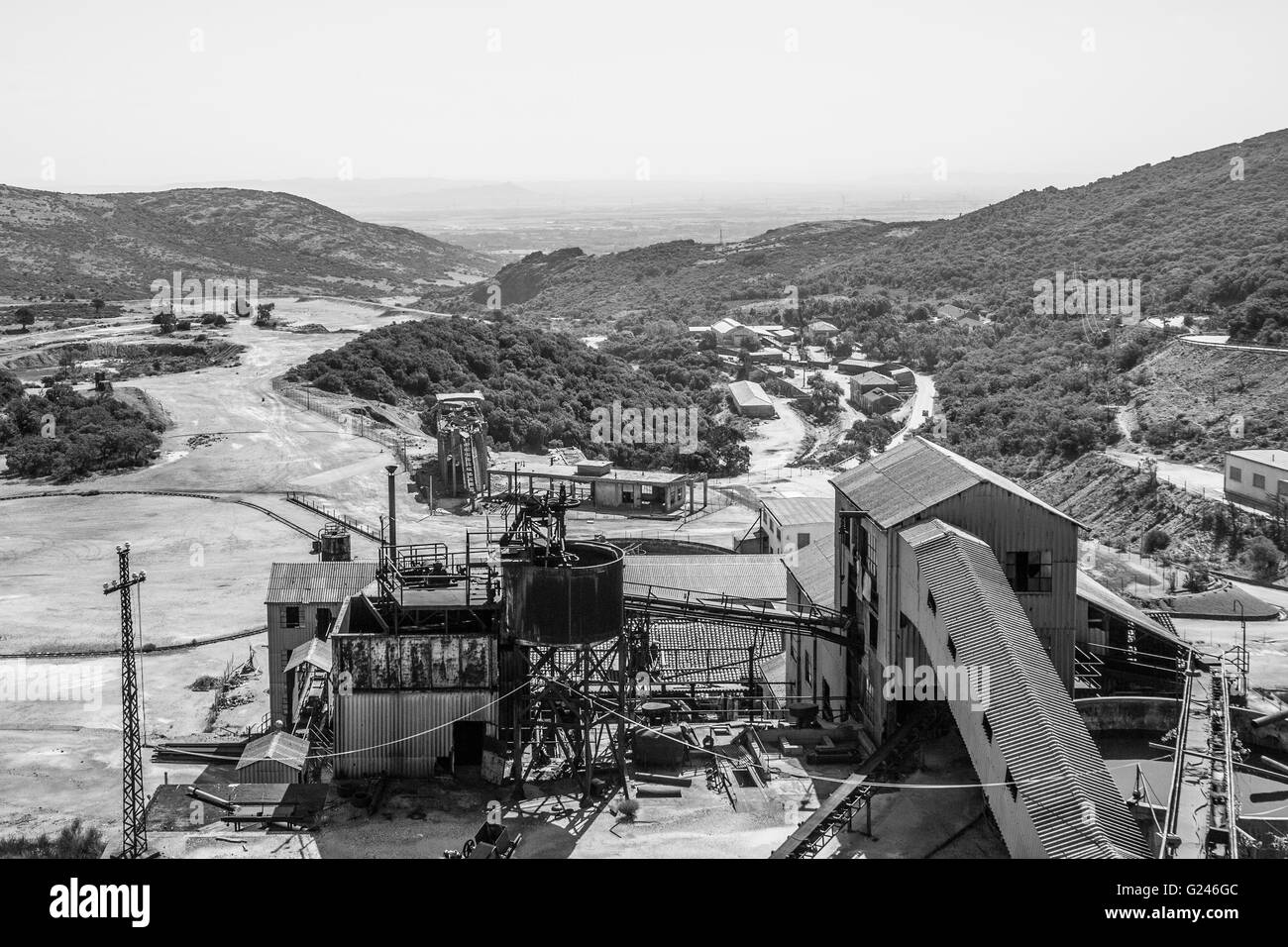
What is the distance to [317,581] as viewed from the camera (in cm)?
3678

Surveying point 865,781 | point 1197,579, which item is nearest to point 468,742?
point 865,781

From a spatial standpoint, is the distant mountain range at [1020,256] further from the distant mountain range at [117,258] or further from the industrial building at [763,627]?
the industrial building at [763,627]

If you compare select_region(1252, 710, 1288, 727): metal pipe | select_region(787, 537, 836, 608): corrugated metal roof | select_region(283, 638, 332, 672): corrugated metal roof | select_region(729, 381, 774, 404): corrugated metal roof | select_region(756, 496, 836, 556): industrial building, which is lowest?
select_region(1252, 710, 1288, 727): metal pipe

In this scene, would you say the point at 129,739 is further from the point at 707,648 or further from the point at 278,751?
the point at 707,648

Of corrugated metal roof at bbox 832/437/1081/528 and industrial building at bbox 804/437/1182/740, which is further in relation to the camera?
corrugated metal roof at bbox 832/437/1081/528

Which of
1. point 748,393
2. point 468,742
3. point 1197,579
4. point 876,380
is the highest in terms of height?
point 876,380

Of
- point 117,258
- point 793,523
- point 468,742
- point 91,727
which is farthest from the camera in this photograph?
point 117,258

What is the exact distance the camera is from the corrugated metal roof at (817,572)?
34.8 meters

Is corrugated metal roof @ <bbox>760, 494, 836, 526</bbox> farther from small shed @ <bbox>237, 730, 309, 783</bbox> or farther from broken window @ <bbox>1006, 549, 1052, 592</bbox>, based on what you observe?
small shed @ <bbox>237, 730, 309, 783</bbox>

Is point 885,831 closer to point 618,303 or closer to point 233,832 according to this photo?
point 233,832

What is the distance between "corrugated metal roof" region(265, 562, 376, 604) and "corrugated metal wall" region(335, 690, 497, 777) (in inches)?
348

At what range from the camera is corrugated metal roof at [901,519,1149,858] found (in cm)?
2019

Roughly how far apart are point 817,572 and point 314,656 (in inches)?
519

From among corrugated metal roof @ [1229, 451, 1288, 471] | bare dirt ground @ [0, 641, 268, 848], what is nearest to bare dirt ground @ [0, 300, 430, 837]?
bare dirt ground @ [0, 641, 268, 848]
